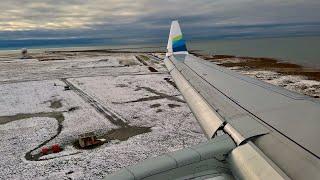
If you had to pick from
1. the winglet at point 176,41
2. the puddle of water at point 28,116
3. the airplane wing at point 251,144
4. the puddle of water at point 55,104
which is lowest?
the puddle of water at point 28,116

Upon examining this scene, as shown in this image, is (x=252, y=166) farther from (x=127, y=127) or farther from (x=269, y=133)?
(x=127, y=127)

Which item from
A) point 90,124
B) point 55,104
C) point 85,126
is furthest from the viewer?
point 55,104

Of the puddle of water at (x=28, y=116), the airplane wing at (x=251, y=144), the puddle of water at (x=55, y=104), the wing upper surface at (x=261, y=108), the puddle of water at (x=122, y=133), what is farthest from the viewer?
the puddle of water at (x=55, y=104)

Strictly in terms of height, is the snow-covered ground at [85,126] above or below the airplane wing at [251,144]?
below

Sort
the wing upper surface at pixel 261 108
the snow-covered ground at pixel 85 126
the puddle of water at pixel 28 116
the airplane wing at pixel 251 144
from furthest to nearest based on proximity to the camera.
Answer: the puddle of water at pixel 28 116 < the snow-covered ground at pixel 85 126 < the wing upper surface at pixel 261 108 < the airplane wing at pixel 251 144

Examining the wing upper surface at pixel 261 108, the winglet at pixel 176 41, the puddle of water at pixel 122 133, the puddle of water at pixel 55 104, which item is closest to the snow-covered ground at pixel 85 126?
the puddle of water at pixel 55 104

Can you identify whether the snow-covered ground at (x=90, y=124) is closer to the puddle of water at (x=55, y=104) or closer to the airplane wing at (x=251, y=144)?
the puddle of water at (x=55, y=104)

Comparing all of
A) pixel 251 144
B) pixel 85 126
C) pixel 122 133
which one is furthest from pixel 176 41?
pixel 251 144

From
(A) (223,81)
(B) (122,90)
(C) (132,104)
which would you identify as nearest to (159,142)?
(A) (223,81)

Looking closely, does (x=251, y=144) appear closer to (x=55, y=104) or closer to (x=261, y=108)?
(x=261, y=108)
